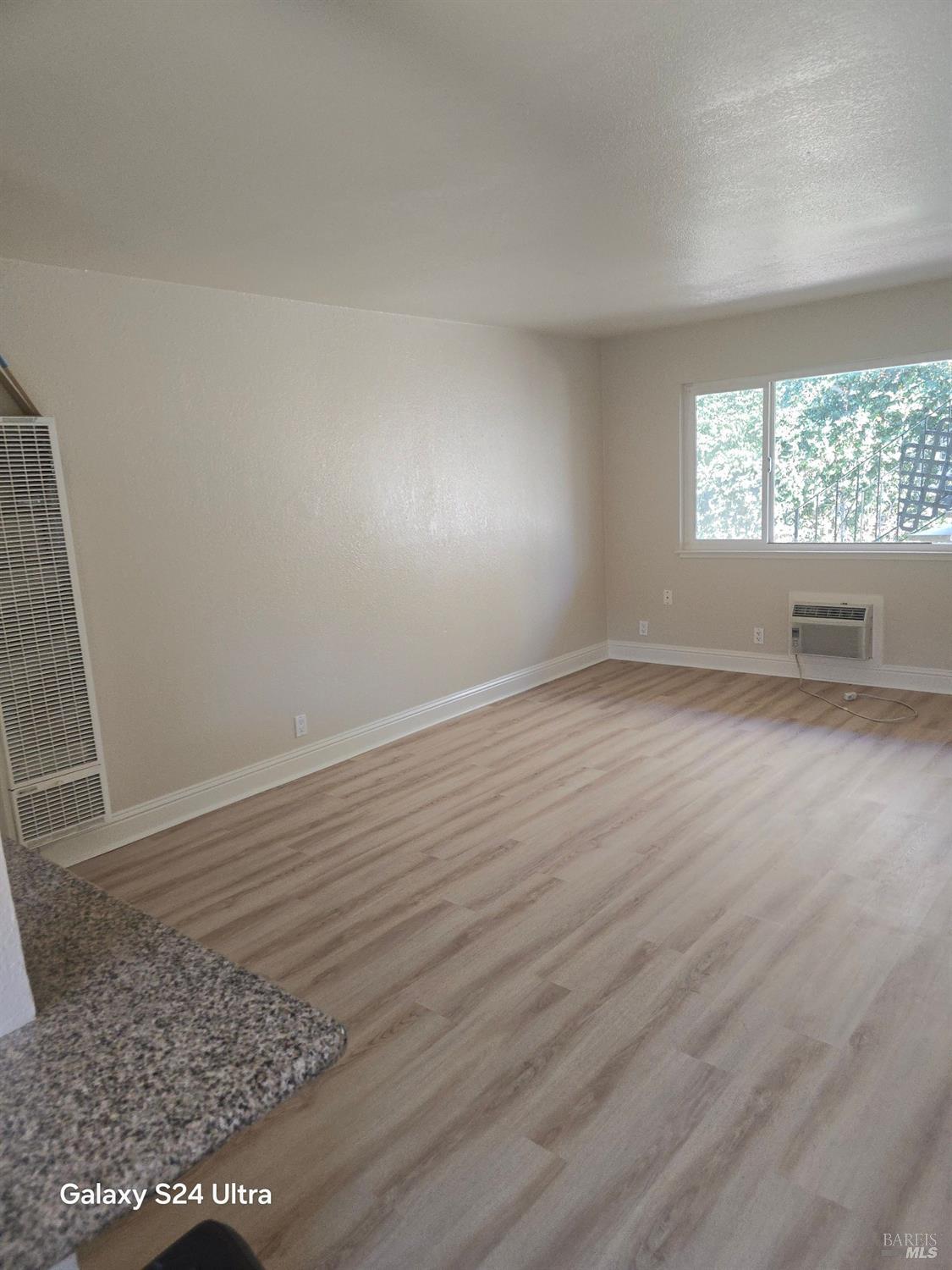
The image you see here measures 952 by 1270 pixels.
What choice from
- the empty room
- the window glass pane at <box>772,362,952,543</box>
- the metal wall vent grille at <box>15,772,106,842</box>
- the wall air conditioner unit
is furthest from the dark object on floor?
the window glass pane at <box>772,362,952,543</box>

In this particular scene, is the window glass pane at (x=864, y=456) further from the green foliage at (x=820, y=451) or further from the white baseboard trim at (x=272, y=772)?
the white baseboard trim at (x=272, y=772)

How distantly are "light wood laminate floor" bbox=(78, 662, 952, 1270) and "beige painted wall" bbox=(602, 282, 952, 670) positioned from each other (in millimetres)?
1187

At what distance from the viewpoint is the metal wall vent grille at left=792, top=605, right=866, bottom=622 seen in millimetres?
5035

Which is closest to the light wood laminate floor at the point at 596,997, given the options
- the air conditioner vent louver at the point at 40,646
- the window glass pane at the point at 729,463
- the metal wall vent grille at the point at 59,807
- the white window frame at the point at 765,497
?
the metal wall vent grille at the point at 59,807

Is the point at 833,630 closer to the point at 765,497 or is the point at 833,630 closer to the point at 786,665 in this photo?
the point at 786,665

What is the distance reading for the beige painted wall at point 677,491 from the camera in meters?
4.82

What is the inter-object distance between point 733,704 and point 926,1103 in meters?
3.26

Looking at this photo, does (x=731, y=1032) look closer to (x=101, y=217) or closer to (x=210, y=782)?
(x=210, y=782)

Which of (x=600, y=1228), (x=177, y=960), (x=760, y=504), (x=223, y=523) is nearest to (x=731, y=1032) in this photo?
(x=600, y=1228)

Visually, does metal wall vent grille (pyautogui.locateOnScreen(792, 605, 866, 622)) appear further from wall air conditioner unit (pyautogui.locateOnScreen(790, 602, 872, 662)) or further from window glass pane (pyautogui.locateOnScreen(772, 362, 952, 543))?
window glass pane (pyautogui.locateOnScreen(772, 362, 952, 543))

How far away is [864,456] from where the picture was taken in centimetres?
505

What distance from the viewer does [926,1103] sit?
182 cm

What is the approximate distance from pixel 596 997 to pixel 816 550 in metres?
3.92

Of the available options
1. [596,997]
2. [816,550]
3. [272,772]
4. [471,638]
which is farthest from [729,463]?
[596,997]
